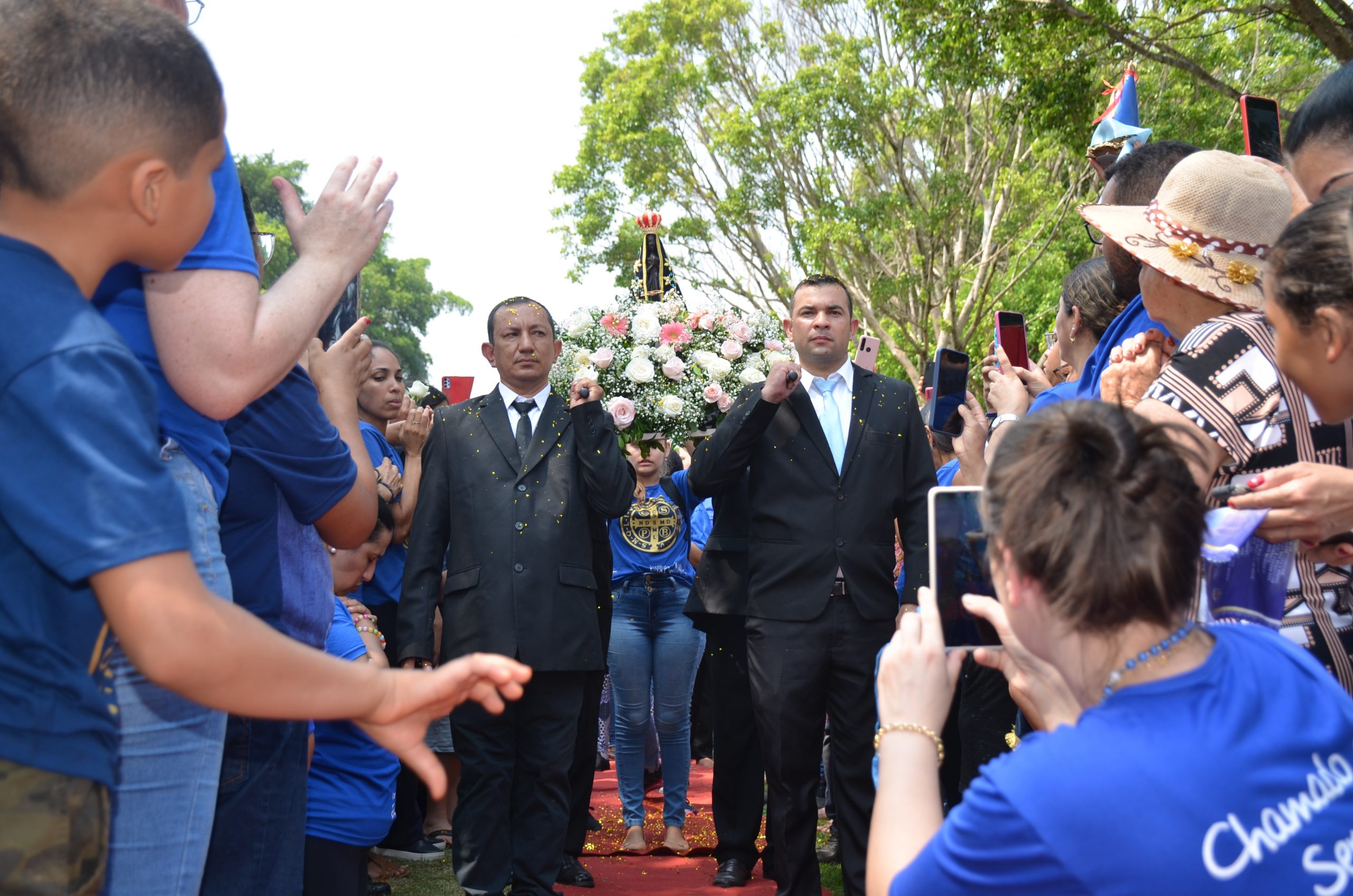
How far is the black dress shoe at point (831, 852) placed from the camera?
642 cm

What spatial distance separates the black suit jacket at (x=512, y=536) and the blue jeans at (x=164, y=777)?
126 inches

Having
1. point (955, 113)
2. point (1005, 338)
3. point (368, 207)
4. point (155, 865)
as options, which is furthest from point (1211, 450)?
point (955, 113)

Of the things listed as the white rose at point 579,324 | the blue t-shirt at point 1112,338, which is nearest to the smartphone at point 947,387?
the blue t-shirt at point 1112,338

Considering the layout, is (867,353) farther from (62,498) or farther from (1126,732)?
(62,498)

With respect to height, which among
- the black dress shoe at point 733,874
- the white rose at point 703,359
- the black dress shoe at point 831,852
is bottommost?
the black dress shoe at point 831,852

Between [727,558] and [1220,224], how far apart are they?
3459 mm

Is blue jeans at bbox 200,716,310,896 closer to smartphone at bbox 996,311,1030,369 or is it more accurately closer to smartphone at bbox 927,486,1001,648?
smartphone at bbox 927,486,1001,648

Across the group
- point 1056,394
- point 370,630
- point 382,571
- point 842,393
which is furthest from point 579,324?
point 1056,394

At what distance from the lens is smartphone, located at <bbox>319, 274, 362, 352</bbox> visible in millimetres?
3291

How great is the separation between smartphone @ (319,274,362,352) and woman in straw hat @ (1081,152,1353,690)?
2143mm

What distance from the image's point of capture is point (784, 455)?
5.35 m

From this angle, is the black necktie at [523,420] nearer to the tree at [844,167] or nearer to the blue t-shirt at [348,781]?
the blue t-shirt at [348,781]

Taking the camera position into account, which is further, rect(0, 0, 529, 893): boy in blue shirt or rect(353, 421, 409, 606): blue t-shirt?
rect(353, 421, 409, 606): blue t-shirt

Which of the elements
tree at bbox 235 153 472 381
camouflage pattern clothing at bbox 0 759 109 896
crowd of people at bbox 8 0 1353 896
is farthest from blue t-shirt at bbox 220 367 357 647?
tree at bbox 235 153 472 381
